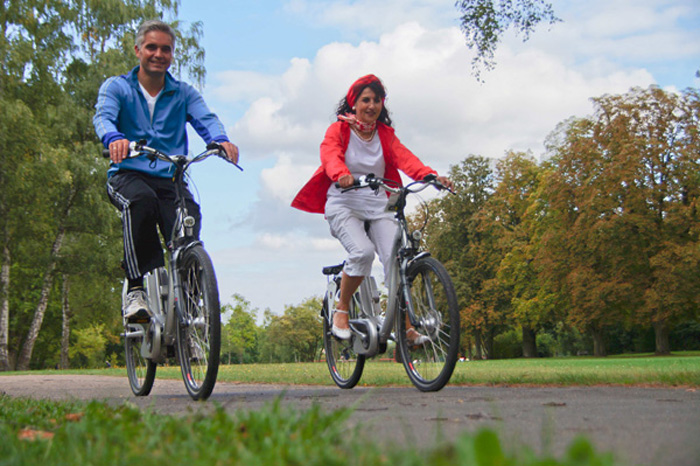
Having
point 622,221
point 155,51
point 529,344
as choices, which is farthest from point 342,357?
point 529,344

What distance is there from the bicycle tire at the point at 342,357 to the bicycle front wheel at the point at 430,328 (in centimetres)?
83

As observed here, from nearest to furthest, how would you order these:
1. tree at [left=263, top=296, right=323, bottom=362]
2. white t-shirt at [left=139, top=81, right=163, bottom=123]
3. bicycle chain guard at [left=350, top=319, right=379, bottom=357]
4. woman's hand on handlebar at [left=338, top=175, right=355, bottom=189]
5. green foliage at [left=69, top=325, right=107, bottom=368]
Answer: woman's hand on handlebar at [left=338, top=175, right=355, bottom=189] → bicycle chain guard at [left=350, top=319, right=379, bottom=357] → white t-shirt at [left=139, top=81, right=163, bottom=123] → green foliage at [left=69, top=325, right=107, bottom=368] → tree at [left=263, top=296, right=323, bottom=362]

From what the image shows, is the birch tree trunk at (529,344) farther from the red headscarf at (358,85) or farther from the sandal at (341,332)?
the red headscarf at (358,85)

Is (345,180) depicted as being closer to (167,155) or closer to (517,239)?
(167,155)

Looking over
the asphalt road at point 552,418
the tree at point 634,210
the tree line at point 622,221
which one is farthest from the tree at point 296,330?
the asphalt road at point 552,418

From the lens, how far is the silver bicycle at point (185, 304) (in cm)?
485

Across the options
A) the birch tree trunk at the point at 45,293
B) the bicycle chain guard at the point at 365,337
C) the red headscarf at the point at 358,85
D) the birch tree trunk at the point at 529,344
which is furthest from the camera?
the birch tree trunk at the point at 529,344

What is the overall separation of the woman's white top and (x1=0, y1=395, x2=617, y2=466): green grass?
332 cm

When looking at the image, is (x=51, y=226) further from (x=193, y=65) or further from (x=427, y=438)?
(x=427, y=438)

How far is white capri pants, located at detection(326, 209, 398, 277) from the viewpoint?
601 cm

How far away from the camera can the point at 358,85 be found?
20.6 ft

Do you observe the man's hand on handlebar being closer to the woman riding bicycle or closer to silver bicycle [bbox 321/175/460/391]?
the woman riding bicycle

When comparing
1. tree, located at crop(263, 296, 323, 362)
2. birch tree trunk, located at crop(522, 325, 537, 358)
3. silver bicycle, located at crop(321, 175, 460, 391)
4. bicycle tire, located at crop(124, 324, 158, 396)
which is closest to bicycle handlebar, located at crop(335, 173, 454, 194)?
silver bicycle, located at crop(321, 175, 460, 391)

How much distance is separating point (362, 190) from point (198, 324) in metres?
1.92
